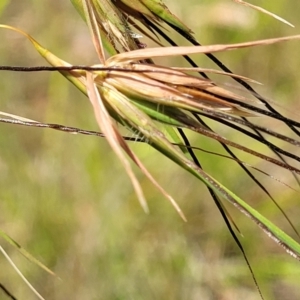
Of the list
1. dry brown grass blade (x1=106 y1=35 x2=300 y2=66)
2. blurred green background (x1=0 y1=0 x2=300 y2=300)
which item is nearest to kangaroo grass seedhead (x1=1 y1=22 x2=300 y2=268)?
dry brown grass blade (x1=106 y1=35 x2=300 y2=66)

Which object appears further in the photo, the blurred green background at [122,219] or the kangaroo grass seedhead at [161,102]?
the blurred green background at [122,219]

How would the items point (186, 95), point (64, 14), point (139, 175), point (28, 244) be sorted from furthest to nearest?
point (64, 14)
point (139, 175)
point (28, 244)
point (186, 95)

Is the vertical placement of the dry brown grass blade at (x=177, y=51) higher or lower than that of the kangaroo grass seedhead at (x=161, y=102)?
higher

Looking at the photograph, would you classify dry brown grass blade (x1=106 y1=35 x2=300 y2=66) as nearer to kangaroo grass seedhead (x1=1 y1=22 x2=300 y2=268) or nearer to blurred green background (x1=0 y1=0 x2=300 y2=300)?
kangaroo grass seedhead (x1=1 y1=22 x2=300 y2=268)

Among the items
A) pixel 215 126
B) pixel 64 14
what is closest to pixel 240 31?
pixel 215 126

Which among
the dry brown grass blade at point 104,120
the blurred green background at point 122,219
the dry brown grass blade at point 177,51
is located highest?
the dry brown grass blade at point 177,51

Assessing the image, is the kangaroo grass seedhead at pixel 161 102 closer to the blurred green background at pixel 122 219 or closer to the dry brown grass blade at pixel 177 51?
the dry brown grass blade at pixel 177 51

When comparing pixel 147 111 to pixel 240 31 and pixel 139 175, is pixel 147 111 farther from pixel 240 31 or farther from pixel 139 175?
pixel 240 31

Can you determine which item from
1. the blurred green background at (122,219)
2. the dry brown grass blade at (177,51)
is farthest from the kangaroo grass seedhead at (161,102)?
the blurred green background at (122,219)
